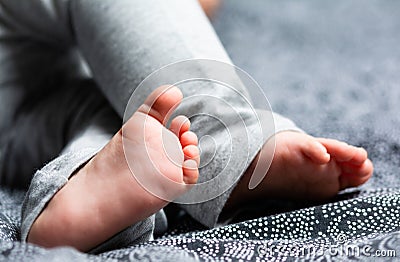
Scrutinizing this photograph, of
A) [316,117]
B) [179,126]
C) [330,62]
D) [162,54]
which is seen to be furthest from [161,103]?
[330,62]

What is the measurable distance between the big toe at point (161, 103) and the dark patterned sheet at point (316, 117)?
4.6 inches

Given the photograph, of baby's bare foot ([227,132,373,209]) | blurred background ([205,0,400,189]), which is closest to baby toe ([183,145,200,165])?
baby's bare foot ([227,132,373,209])

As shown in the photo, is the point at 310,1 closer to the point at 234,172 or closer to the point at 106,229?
the point at 234,172

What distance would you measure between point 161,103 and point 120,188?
0.09 meters

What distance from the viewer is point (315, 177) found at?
682 millimetres

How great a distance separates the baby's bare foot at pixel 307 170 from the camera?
0.67 metres

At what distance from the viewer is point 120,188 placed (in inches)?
22.6

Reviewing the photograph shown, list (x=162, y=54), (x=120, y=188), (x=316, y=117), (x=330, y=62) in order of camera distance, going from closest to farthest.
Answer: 1. (x=120, y=188)
2. (x=162, y=54)
3. (x=316, y=117)
4. (x=330, y=62)

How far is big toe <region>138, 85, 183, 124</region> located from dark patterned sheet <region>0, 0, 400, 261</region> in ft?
0.39

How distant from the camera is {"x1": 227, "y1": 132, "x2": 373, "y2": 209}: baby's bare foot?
67 cm

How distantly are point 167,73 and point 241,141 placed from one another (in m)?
0.12

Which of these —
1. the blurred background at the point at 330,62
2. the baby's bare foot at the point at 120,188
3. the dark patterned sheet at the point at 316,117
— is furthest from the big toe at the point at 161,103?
the blurred background at the point at 330,62

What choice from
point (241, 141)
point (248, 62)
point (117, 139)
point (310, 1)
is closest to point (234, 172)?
point (241, 141)

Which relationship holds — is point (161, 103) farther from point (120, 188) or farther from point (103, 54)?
point (103, 54)
